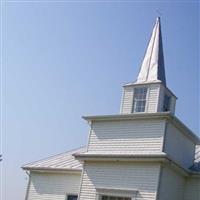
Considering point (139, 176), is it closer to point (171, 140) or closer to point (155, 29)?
point (171, 140)

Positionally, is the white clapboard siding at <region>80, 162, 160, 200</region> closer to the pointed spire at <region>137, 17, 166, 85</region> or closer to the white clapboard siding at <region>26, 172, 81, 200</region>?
the white clapboard siding at <region>26, 172, 81, 200</region>

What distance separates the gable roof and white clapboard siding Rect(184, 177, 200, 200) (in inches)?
263

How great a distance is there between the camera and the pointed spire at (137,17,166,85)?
88.6 ft

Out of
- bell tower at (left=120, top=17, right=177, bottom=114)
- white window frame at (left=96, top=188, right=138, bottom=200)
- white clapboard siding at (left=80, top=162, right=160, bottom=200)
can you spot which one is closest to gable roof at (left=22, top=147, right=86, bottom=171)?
white clapboard siding at (left=80, top=162, right=160, bottom=200)

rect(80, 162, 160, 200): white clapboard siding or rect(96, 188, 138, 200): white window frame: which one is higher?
rect(80, 162, 160, 200): white clapboard siding

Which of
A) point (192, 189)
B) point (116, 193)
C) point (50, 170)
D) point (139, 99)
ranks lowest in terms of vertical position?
point (116, 193)

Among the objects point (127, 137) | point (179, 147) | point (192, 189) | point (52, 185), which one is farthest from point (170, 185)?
point (52, 185)

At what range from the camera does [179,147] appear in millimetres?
25109

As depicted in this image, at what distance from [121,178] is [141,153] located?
1678 millimetres

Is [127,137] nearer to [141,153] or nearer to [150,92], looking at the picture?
[141,153]

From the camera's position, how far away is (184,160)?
Answer: 2566 centimetres

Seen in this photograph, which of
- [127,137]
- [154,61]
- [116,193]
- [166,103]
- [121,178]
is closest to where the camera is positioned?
[116,193]

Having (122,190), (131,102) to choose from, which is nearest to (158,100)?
(131,102)

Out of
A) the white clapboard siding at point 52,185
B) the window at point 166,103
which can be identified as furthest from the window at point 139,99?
the white clapboard siding at point 52,185
